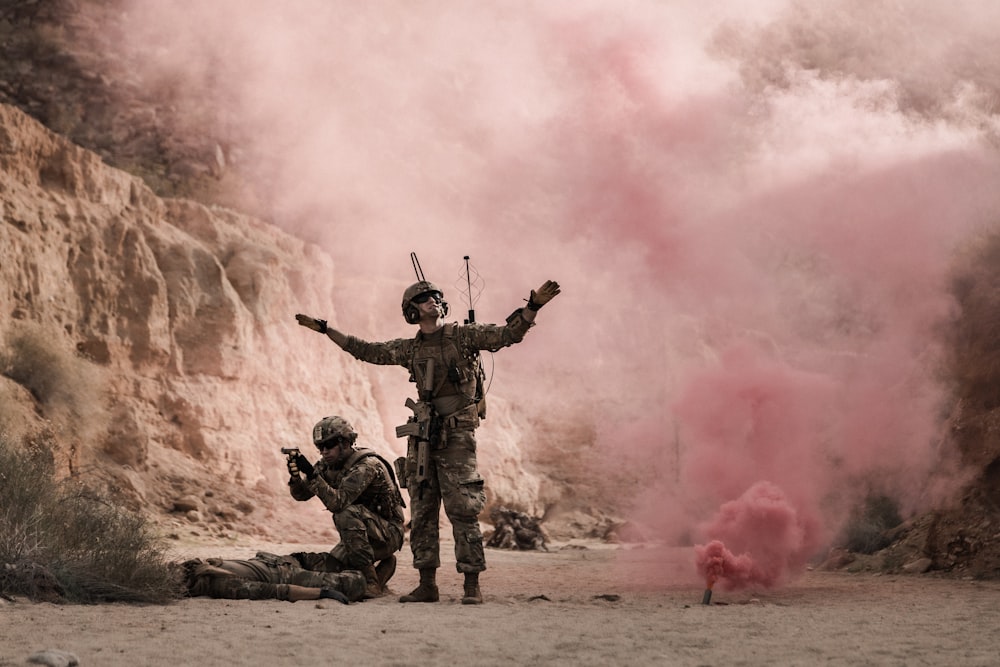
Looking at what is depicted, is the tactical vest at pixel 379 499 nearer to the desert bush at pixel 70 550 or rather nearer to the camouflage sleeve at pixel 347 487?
the camouflage sleeve at pixel 347 487

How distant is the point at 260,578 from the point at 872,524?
1035 centimetres

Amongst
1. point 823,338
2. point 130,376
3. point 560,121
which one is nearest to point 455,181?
point 560,121

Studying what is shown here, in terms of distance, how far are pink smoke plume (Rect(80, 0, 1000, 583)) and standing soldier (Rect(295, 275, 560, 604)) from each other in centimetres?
310

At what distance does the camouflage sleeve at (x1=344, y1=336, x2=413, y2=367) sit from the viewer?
985cm

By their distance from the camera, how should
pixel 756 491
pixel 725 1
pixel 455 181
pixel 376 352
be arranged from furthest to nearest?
1. pixel 725 1
2. pixel 455 181
3. pixel 756 491
4. pixel 376 352

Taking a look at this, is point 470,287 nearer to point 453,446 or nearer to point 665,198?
point 453,446

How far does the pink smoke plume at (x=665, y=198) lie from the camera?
14461mm

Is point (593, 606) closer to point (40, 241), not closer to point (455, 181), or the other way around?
point (40, 241)

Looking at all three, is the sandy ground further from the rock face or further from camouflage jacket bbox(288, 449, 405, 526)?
the rock face

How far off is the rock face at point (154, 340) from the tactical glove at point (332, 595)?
36.6ft

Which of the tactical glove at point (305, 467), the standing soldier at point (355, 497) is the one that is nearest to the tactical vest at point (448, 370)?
the standing soldier at point (355, 497)

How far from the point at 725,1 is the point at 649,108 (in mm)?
26864

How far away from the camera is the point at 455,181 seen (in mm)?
38750

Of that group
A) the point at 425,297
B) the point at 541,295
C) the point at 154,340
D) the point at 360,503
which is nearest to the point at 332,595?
the point at 360,503
